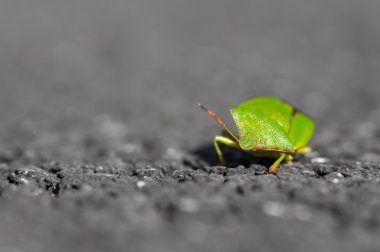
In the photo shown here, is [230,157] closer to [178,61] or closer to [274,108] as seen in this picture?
[274,108]

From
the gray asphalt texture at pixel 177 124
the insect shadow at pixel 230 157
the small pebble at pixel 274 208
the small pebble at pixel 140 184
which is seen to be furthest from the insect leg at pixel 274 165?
the small pebble at pixel 140 184

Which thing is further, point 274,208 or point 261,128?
point 261,128

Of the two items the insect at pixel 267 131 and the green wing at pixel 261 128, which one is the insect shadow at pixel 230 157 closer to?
the insect at pixel 267 131

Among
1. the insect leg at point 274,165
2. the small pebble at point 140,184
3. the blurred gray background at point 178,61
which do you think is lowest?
the small pebble at point 140,184

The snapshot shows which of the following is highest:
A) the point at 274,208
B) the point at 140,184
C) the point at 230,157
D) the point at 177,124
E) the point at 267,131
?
the point at 177,124

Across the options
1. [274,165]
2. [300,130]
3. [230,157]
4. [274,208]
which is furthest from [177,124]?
[274,208]

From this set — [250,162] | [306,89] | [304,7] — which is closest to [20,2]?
[304,7]
